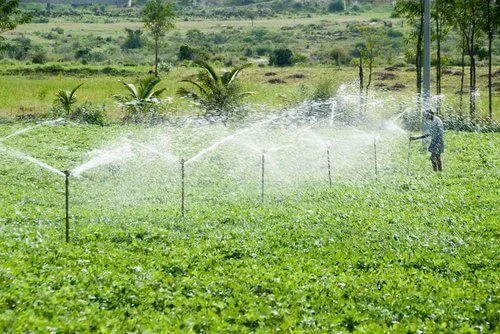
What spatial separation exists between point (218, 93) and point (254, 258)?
24.0 m

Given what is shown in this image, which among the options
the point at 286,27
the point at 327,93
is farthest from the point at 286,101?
the point at 286,27

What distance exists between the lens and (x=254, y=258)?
445 inches

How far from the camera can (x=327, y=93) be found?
1484 inches

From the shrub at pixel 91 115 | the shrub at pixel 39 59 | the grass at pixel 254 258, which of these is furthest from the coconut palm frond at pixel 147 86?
the shrub at pixel 39 59

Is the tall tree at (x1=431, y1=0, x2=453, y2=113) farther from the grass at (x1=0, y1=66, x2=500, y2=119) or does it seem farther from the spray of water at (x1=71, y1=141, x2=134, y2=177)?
the spray of water at (x1=71, y1=141, x2=134, y2=177)

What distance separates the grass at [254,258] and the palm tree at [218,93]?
1596cm

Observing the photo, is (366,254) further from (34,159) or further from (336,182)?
(34,159)

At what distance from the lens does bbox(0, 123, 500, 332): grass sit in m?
8.84

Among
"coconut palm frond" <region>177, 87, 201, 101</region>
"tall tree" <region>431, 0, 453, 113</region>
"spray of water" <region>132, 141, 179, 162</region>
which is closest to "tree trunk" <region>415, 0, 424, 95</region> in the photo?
"tall tree" <region>431, 0, 453, 113</region>

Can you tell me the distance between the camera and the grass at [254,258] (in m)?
8.84

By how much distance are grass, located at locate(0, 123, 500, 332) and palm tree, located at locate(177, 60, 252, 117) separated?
16.0 m

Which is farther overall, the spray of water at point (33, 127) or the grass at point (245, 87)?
the grass at point (245, 87)

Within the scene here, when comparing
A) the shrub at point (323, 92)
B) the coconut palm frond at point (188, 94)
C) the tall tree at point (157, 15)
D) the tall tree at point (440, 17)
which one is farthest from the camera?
the tall tree at point (157, 15)

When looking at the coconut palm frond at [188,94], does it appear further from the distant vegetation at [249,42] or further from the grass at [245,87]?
the distant vegetation at [249,42]
